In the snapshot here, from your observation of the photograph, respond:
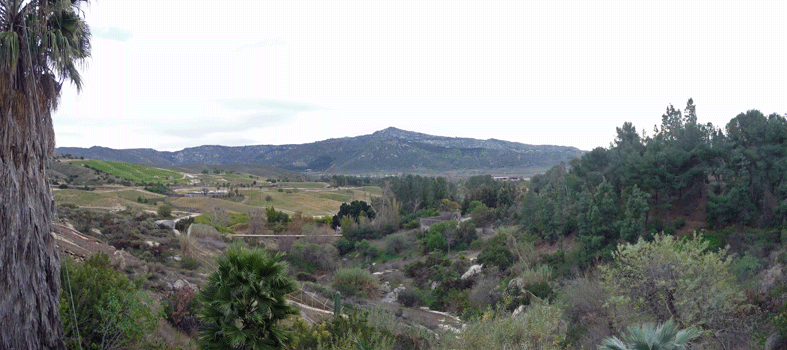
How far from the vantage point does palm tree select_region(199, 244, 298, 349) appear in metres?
4.82

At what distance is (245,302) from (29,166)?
11.9 ft

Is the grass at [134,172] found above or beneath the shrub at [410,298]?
above

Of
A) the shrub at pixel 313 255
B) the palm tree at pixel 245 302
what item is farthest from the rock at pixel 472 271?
the palm tree at pixel 245 302

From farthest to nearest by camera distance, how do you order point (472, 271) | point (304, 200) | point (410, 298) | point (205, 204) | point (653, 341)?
point (304, 200) < point (205, 204) < point (472, 271) < point (410, 298) < point (653, 341)

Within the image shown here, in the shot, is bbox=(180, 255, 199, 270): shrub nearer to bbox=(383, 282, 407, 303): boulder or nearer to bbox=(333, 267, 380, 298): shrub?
bbox=(333, 267, 380, 298): shrub

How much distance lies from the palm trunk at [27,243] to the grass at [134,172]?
77752mm

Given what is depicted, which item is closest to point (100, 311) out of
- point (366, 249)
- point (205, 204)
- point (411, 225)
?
point (366, 249)

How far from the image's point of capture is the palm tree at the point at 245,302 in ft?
15.8

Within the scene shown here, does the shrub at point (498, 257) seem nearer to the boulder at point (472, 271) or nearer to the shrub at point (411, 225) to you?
the boulder at point (472, 271)

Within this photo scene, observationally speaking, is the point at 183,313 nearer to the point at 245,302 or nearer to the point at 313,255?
the point at 245,302

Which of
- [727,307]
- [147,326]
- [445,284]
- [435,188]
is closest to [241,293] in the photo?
[147,326]

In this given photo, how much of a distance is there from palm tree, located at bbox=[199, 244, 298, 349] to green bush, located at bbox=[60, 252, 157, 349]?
2.10 meters

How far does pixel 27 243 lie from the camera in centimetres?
558

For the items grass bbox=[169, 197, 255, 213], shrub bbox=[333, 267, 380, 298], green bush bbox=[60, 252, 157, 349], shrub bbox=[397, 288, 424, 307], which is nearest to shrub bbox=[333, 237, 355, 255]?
shrub bbox=[333, 267, 380, 298]
